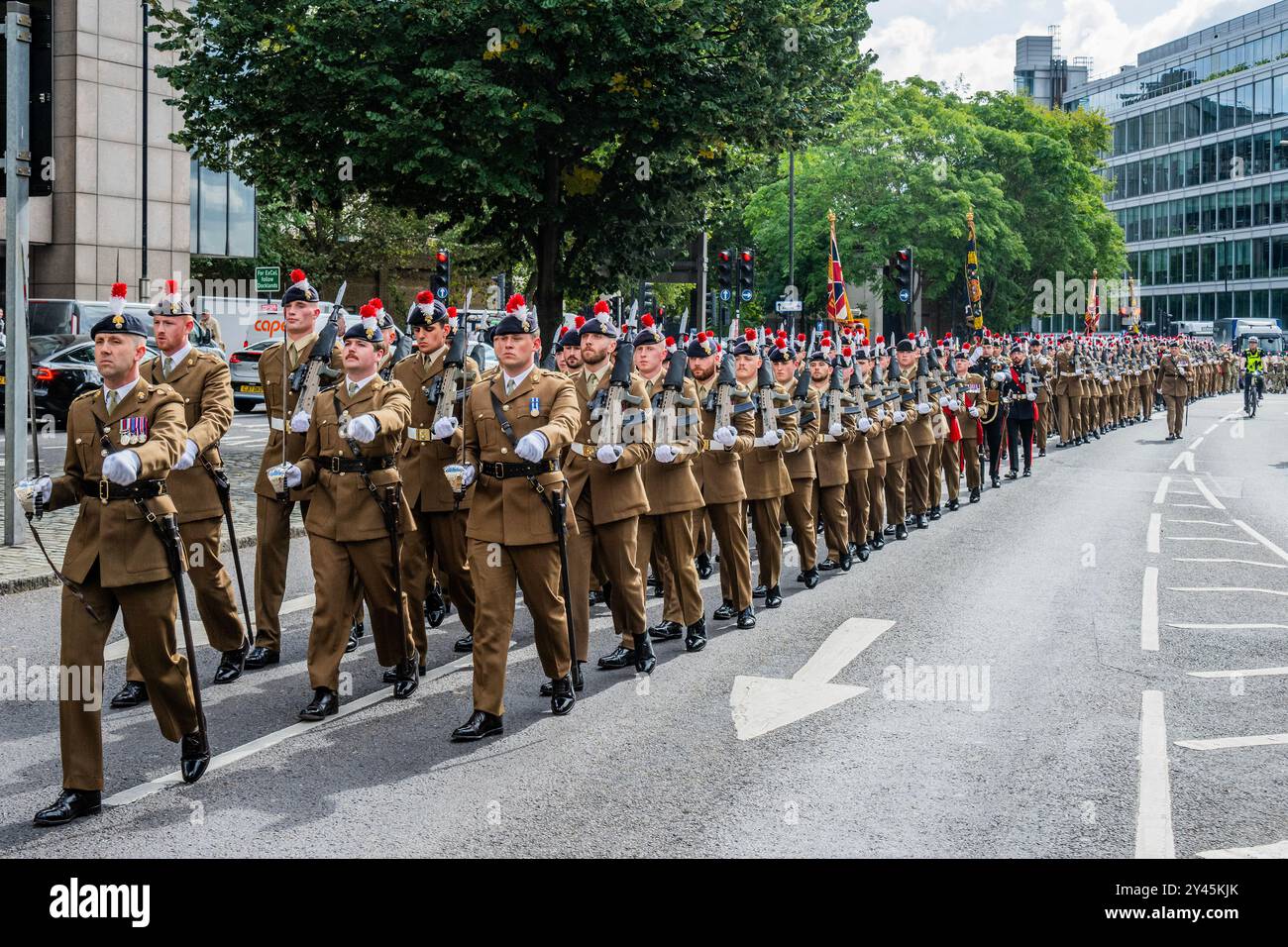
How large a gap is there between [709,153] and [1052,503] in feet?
24.6

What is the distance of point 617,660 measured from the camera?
9.16 meters

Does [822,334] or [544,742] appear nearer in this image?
[544,742]

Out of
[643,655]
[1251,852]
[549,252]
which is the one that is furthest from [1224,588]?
[549,252]

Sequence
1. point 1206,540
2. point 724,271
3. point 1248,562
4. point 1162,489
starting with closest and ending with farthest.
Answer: point 1248,562 → point 1206,540 → point 1162,489 → point 724,271

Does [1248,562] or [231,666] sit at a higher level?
[1248,562]

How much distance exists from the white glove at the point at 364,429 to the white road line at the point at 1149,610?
5560mm

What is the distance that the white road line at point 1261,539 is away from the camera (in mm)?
14938

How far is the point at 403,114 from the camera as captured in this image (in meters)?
18.6

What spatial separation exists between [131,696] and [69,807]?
2087 mm

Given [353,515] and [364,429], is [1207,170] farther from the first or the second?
[364,429]

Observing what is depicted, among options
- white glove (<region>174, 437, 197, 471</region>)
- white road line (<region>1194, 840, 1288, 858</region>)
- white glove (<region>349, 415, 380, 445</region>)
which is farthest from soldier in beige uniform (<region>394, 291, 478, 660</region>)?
white road line (<region>1194, 840, 1288, 858</region>)

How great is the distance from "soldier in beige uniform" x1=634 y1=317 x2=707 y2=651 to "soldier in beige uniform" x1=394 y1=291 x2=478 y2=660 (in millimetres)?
1229
